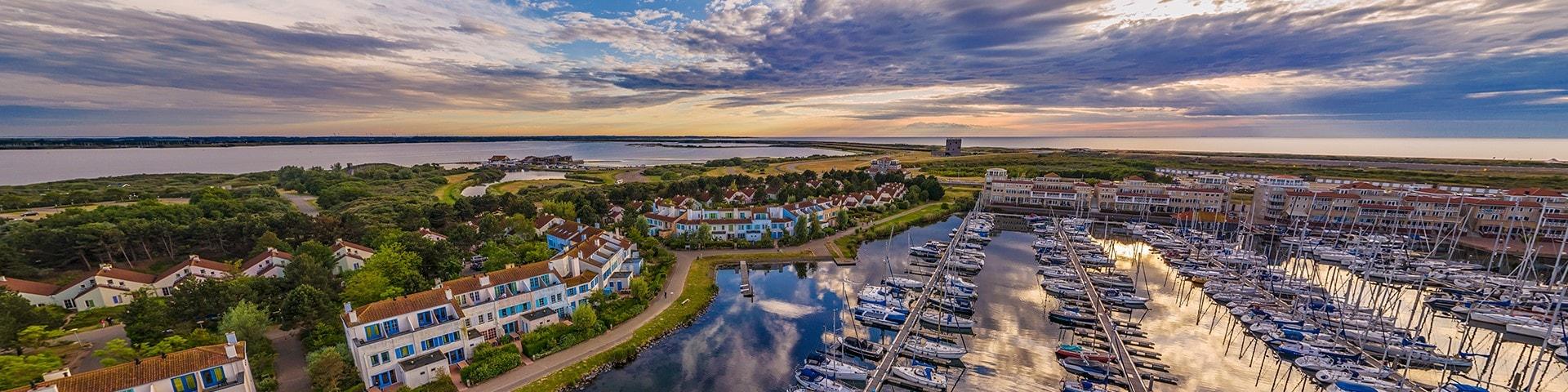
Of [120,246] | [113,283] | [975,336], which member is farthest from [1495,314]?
[120,246]

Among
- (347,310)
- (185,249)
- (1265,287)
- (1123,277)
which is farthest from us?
(185,249)

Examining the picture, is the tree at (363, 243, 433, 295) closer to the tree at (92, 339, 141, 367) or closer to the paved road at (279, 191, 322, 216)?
the tree at (92, 339, 141, 367)

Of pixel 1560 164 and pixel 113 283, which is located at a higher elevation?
pixel 1560 164

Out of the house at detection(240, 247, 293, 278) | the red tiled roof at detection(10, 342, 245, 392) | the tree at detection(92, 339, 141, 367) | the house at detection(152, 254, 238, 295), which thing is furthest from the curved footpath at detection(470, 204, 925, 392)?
the house at detection(152, 254, 238, 295)

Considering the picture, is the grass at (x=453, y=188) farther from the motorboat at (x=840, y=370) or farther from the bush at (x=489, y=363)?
the motorboat at (x=840, y=370)

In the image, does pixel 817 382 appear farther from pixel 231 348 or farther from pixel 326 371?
pixel 231 348

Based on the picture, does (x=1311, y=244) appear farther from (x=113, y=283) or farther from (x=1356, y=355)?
(x=113, y=283)

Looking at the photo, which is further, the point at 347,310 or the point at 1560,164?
the point at 1560,164

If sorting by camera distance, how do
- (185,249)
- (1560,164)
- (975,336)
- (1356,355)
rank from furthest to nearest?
(1560,164), (185,249), (975,336), (1356,355)
